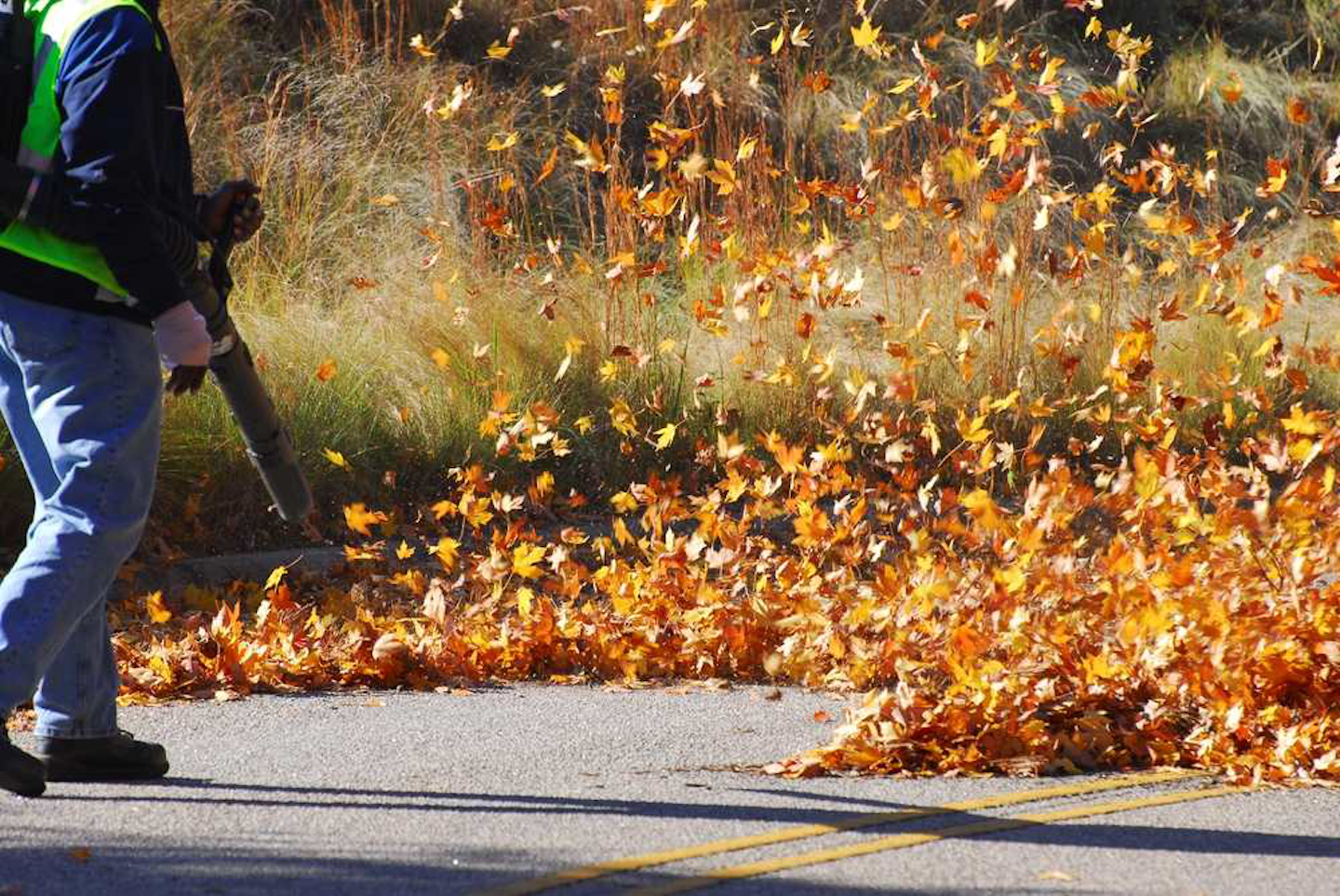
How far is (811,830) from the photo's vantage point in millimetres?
3678

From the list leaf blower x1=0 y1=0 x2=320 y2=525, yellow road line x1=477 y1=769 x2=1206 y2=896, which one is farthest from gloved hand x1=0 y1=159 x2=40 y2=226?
yellow road line x1=477 y1=769 x2=1206 y2=896

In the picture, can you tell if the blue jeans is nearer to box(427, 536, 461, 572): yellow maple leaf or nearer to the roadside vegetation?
the roadside vegetation

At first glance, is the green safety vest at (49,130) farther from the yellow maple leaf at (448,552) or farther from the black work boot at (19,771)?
the yellow maple leaf at (448,552)

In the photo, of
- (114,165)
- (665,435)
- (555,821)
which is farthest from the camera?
(665,435)

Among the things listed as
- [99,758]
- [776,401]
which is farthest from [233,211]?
[776,401]

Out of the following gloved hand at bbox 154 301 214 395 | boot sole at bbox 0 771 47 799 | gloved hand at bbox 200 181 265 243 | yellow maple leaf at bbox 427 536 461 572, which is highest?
gloved hand at bbox 200 181 265 243

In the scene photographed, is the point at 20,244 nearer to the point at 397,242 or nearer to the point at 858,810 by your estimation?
the point at 858,810

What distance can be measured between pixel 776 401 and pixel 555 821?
183 inches

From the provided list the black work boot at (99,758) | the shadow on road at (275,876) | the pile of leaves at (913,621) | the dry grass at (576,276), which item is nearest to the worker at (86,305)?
the black work boot at (99,758)

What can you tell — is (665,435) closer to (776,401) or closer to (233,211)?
(776,401)

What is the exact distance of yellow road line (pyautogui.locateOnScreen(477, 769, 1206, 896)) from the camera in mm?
3299

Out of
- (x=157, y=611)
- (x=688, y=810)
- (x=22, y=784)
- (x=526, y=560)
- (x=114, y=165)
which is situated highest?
(x=114, y=165)

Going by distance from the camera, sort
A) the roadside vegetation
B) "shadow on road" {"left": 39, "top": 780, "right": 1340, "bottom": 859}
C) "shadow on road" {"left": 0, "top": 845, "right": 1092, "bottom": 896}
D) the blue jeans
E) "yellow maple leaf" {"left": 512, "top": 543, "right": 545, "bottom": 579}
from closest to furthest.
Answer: "shadow on road" {"left": 0, "top": 845, "right": 1092, "bottom": 896} → the blue jeans → "shadow on road" {"left": 39, "top": 780, "right": 1340, "bottom": 859} → the roadside vegetation → "yellow maple leaf" {"left": 512, "top": 543, "right": 545, "bottom": 579}

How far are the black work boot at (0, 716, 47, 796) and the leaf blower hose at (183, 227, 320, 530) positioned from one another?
0.78 meters
